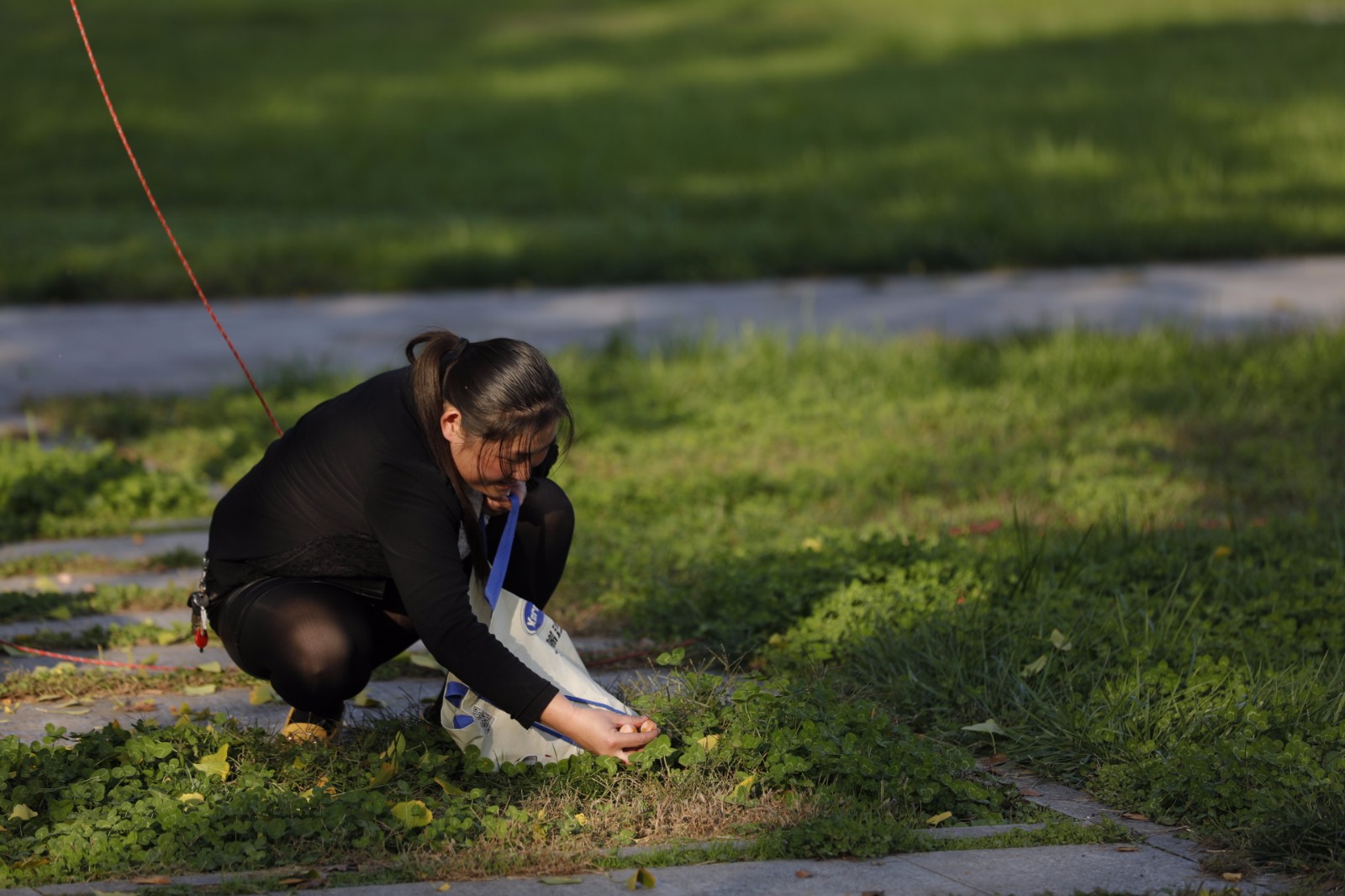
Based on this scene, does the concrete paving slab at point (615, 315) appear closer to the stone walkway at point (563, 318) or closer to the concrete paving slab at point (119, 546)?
the stone walkway at point (563, 318)

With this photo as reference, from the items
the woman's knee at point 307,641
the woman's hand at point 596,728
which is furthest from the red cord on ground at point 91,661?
the woman's hand at point 596,728

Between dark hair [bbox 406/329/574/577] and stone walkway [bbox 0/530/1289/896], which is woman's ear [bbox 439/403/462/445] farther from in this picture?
stone walkway [bbox 0/530/1289/896]

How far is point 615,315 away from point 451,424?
21.6 ft

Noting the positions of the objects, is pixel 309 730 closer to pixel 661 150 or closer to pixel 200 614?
pixel 200 614

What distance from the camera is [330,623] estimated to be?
3404 millimetres

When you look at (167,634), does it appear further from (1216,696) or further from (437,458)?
(1216,696)

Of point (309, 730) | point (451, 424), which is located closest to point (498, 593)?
point (451, 424)

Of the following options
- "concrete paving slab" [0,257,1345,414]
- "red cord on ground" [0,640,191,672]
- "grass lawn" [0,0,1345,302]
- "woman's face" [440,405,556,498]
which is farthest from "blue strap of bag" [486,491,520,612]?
"grass lawn" [0,0,1345,302]

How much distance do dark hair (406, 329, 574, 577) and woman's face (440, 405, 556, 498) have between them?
0.5 inches

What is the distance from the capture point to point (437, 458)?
128 inches

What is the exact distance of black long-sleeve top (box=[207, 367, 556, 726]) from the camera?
318 cm

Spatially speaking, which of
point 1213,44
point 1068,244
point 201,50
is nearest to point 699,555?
point 1068,244

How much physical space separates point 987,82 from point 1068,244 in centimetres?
788

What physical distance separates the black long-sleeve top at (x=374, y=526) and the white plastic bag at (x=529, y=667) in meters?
0.11
